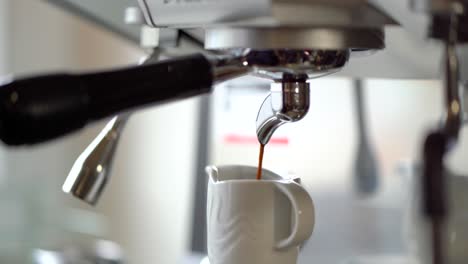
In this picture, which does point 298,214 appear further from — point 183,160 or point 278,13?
point 183,160

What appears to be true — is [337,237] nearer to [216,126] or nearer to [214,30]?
[216,126]

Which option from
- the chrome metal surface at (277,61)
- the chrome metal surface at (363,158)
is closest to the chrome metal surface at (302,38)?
the chrome metal surface at (277,61)

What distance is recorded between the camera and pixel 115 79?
31 centimetres

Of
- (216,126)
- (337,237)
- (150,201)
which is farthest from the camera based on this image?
(150,201)

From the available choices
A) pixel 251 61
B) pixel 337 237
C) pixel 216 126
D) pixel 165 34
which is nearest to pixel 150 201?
pixel 216 126

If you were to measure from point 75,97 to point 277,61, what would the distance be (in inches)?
4.6

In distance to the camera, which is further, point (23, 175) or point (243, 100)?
point (23, 175)

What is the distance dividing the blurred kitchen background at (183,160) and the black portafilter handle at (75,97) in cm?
30

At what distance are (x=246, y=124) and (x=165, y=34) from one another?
327mm

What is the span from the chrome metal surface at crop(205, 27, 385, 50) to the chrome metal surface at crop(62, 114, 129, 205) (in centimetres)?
11

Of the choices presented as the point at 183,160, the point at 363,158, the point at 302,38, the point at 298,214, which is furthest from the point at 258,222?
the point at 183,160

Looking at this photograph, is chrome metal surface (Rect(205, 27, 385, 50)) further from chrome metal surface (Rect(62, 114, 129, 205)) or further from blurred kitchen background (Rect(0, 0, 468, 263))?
blurred kitchen background (Rect(0, 0, 468, 263))

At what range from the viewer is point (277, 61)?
370 millimetres

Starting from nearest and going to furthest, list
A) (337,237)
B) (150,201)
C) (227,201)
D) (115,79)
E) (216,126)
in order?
1. (115,79)
2. (227,201)
3. (337,237)
4. (216,126)
5. (150,201)
